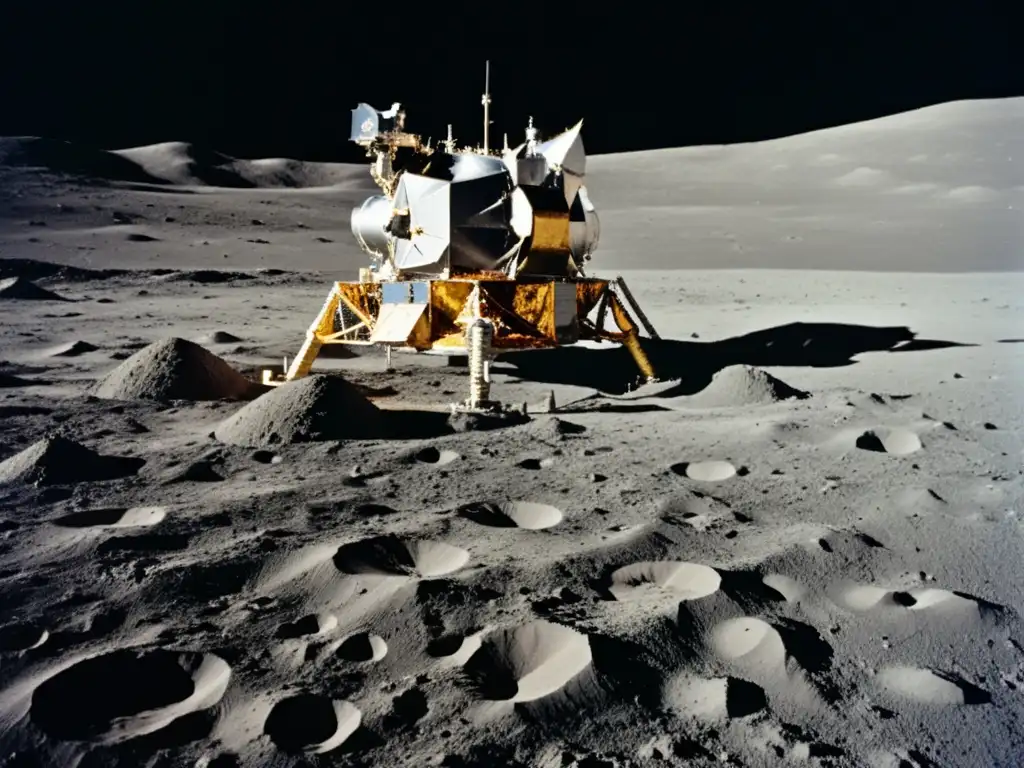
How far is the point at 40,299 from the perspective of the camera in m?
7.68

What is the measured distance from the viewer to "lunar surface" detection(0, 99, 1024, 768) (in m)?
1.38

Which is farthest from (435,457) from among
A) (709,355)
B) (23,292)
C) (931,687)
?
(23,292)

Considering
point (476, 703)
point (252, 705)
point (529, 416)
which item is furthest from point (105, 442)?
point (476, 703)

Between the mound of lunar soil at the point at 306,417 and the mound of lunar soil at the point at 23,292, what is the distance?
5604 mm

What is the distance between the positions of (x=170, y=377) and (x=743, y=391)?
269 cm

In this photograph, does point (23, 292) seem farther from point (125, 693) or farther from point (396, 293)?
point (125, 693)

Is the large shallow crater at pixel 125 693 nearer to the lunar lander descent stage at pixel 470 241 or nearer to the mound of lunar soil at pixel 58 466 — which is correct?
the mound of lunar soil at pixel 58 466

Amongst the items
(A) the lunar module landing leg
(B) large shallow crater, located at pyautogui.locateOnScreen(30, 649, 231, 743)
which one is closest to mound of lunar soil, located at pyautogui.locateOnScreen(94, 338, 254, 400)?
(A) the lunar module landing leg

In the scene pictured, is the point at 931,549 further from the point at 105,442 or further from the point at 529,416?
the point at 105,442

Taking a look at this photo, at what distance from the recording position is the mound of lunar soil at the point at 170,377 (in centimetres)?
382

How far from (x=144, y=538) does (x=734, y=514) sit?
158 centimetres

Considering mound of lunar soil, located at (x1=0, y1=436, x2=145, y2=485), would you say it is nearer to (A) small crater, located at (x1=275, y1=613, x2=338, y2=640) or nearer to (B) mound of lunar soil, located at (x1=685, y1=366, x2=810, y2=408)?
(A) small crater, located at (x1=275, y1=613, x2=338, y2=640)

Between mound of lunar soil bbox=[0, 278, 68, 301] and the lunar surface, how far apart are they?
2.61 metres

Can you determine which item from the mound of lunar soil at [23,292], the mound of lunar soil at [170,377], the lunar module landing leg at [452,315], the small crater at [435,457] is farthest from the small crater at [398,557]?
the mound of lunar soil at [23,292]
